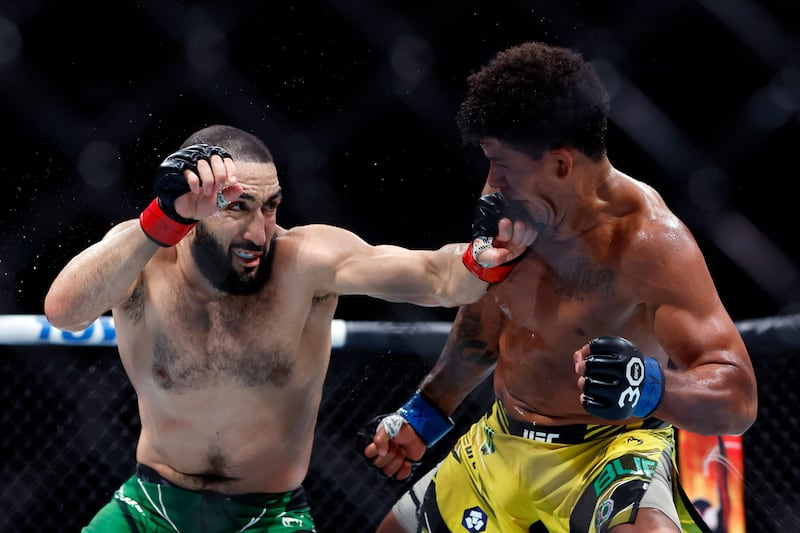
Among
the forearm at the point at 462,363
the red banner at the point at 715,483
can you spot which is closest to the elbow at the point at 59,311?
the forearm at the point at 462,363

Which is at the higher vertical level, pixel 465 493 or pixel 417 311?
pixel 465 493

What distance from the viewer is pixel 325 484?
2.83 metres

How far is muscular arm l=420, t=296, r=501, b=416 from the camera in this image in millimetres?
2180

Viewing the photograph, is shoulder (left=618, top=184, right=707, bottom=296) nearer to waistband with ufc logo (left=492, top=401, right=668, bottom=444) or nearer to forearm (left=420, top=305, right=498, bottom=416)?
waistband with ufc logo (left=492, top=401, right=668, bottom=444)

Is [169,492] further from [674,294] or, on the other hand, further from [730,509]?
[730,509]

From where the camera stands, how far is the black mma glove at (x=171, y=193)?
5.71ft

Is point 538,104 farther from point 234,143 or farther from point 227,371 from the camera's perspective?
point 227,371

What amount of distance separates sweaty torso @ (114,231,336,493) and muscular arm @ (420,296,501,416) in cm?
27

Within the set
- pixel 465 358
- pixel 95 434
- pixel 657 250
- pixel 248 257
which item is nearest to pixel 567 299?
pixel 657 250

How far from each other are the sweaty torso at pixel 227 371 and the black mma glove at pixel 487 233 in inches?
15.4

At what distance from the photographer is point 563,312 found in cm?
197

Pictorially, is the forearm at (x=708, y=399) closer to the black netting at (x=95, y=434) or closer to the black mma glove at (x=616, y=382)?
the black mma glove at (x=616, y=382)

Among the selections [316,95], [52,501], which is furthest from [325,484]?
[316,95]

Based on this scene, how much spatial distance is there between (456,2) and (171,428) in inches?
64.7
